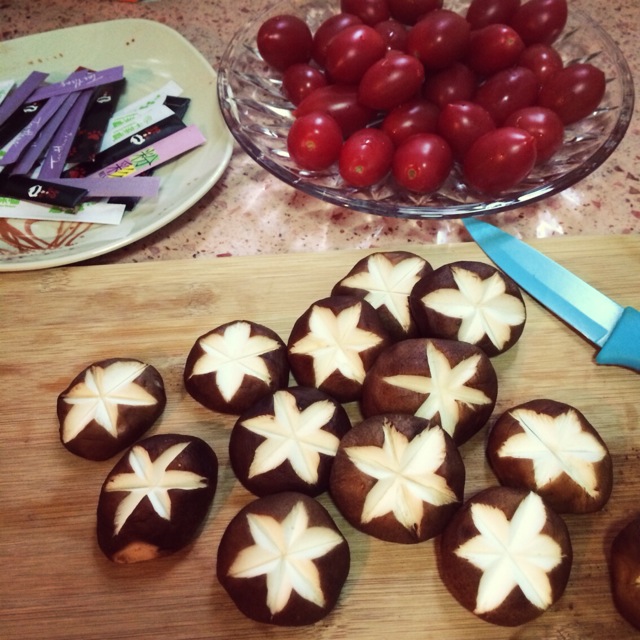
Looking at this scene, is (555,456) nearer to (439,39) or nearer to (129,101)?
(439,39)

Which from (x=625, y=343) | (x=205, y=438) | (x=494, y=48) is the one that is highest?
(x=494, y=48)

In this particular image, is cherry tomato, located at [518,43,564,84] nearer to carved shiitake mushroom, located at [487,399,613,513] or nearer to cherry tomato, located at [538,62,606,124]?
cherry tomato, located at [538,62,606,124]

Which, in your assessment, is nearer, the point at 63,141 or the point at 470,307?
the point at 470,307

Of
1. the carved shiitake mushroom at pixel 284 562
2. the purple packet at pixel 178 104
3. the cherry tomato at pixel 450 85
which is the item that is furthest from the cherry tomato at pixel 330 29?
the carved shiitake mushroom at pixel 284 562

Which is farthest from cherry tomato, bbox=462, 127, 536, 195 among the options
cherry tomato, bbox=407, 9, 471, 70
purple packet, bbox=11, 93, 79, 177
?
purple packet, bbox=11, 93, 79, 177

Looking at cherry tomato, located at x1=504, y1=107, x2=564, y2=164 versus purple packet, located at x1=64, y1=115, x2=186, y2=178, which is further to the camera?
purple packet, located at x1=64, y1=115, x2=186, y2=178

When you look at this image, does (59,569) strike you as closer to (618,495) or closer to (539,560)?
(539,560)

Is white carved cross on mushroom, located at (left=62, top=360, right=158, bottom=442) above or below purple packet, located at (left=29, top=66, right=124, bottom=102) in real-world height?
below

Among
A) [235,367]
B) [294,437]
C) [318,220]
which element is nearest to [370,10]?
[318,220]
